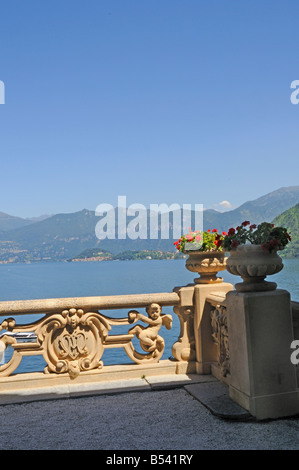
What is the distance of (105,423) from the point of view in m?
4.25

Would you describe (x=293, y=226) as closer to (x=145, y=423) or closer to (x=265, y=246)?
(x=265, y=246)

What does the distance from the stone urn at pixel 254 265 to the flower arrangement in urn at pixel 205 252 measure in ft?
3.73

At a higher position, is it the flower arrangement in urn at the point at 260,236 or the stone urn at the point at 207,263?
the flower arrangement in urn at the point at 260,236

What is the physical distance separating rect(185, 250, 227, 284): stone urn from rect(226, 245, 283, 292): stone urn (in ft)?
3.84

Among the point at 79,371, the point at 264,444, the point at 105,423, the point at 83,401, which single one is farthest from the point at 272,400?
the point at 79,371

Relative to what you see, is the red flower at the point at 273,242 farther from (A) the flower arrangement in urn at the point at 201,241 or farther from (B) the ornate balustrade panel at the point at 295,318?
(A) the flower arrangement in urn at the point at 201,241

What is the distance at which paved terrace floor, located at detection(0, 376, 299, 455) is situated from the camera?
374cm

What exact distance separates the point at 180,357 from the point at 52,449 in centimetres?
245

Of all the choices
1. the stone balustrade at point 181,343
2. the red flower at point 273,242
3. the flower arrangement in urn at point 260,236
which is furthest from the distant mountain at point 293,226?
the red flower at point 273,242

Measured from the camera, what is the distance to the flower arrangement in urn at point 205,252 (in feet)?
18.6

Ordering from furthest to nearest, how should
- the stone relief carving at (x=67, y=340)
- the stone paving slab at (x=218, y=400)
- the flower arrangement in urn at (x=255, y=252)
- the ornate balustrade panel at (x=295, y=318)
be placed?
1. the stone relief carving at (x=67, y=340)
2. the ornate balustrade panel at (x=295, y=318)
3. the flower arrangement in urn at (x=255, y=252)
4. the stone paving slab at (x=218, y=400)

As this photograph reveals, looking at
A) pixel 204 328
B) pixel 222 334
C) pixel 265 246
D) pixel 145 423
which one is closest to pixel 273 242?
pixel 265 246

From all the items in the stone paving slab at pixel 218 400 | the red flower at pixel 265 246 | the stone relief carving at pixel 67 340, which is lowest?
the stone paving slab at pixel 218 400
